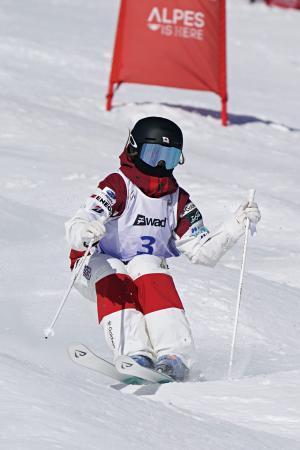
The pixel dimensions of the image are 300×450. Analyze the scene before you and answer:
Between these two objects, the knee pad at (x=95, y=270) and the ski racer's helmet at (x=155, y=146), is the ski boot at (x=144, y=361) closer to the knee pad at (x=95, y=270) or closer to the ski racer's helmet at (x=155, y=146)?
the knee pad at (x=95, y=270)

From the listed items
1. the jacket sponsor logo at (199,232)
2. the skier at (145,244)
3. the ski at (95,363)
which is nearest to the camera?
the ski at (95,363)

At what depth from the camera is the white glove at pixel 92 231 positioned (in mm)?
5172

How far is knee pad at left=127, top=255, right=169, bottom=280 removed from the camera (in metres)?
5.44

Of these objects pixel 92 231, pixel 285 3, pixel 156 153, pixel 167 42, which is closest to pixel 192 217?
pixel 156 153

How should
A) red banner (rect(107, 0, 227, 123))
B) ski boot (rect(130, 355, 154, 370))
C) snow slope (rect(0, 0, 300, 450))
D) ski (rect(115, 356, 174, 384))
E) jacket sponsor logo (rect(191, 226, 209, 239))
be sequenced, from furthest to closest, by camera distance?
red banner (rect(107, 0, 227, 123)) → jacket sponsor logo (rect(191, 226, 209, 239)) → ski boot (rect(130, 355, 154, 370)) → ski (rect(115, 356, 174, 384)) → snow slope (rect(0, 0, 300, 450))

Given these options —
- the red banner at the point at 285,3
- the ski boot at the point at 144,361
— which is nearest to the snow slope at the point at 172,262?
the ski boot at the point at 144,361

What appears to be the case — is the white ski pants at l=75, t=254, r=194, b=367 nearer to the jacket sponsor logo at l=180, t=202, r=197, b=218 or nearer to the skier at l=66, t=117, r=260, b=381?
the skier at l=66, t=117, r=260, b=381

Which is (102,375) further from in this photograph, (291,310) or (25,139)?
(25,139)

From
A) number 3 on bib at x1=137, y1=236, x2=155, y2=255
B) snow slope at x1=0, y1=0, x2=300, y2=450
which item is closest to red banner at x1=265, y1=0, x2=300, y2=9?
snow slope at x1=0, y1=0, x2=300, y2=450

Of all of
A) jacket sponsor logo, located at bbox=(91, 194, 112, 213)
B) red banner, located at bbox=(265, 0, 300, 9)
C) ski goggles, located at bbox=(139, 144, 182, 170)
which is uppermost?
ski goggles, located at bbox=(139, 144, 182, 170)

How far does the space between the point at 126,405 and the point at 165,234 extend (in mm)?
1700

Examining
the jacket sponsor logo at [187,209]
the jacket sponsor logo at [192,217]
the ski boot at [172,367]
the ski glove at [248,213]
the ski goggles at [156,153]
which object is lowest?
the ski boot at [172,367]

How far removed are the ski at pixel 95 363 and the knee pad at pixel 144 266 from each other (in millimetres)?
583

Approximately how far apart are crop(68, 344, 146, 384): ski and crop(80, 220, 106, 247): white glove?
499 mm
